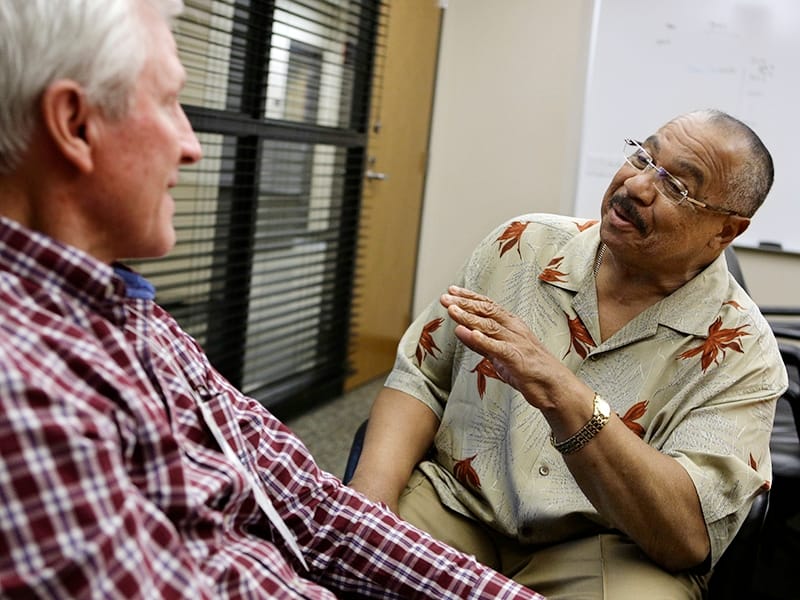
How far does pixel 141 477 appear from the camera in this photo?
80 cm

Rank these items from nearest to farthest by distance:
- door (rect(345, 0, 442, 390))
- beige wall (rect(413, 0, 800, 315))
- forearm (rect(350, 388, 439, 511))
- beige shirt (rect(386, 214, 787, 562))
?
beige shirt (rect(386, 214, 787, 562)) < forearm (rect(350, 388, 439, 511)) < door (rect(345, 0, 442, 390)) < beige wall (rect(413, 0, 800, 315))

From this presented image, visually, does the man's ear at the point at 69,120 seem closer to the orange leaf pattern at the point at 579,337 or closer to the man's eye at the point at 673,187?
the orange leaf pattern at the point at 579,337

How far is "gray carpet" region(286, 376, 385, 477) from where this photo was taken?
3.24m

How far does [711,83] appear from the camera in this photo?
3979 mm

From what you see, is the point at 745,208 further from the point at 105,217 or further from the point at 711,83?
the point at 711,83

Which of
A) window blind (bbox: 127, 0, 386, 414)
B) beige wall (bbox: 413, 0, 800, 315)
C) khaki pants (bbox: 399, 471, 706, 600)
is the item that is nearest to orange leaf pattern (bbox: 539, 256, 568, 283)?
khaki pants (bbox: 399, 471, 706, 600)

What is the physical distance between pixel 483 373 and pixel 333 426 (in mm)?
2097

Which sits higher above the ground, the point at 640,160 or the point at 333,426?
the point at 640,160

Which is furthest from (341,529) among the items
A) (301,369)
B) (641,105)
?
(641,105)

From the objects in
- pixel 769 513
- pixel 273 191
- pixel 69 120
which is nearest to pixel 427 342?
pixel 69 120

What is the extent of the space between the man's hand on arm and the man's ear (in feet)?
2.07

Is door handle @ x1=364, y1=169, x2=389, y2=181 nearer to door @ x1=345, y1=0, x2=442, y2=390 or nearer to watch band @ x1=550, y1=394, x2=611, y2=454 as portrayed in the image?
door @ x1=345, y1=0, x2=442, y2=390

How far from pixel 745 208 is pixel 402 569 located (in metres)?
0.90

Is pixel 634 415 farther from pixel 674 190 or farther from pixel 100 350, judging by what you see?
pixel 100 350
